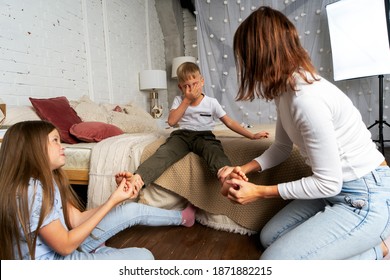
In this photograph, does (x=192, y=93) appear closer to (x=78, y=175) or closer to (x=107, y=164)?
(x=107, y=164)

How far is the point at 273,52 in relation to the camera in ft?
2.75

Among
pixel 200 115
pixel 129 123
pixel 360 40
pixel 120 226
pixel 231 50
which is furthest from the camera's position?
pixel 231 50

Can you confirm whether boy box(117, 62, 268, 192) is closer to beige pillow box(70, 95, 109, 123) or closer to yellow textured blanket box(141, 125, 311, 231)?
yellow textured blanket box(141, 125, 311, 231)

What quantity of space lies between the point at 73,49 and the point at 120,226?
6.76 ft

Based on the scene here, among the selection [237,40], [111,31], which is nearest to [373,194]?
[237,40]

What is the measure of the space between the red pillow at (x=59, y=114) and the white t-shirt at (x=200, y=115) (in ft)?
2.41

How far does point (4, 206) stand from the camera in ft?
2.47

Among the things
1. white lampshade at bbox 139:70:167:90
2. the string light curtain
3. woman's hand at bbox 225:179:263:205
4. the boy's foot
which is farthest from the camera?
white lampshade at bbox 139:70:167:90

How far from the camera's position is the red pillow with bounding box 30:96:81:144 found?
5.84 feet

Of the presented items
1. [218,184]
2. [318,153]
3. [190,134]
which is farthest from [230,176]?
[190,134]

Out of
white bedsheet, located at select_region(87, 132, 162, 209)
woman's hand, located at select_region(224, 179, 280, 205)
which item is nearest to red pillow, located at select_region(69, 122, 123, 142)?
white bedsheet, located at select_region(87, 132, 162, 209)

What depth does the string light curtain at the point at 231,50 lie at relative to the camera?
3.26 meters

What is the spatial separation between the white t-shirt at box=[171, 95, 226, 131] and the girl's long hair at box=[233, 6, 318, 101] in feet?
2.74

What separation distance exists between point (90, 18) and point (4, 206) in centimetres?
262
